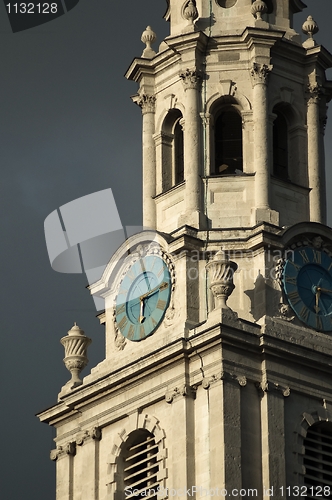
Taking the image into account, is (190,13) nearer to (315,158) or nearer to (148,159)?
(148,159)

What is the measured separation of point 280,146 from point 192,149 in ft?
8.52

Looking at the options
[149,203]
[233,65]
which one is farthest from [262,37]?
[149,203]

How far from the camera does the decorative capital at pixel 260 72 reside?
6512 centimetres

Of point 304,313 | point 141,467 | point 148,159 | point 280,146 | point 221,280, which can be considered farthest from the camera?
point 148,159

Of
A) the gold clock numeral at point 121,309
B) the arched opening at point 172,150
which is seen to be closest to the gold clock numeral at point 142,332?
the gold clock numeral at point 121,309

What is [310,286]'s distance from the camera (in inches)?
2468

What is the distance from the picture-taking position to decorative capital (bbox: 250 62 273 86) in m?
65.1

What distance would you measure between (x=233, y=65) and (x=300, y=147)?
8.58ft

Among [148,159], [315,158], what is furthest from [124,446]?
[315,158]

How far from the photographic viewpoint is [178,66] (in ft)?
216

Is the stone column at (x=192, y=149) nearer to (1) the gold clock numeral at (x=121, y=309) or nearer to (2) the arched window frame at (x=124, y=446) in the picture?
(1) the gold clock numeral at (x=121, y=309)

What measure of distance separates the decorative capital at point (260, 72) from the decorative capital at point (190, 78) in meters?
1.34

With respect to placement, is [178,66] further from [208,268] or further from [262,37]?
[208,268]

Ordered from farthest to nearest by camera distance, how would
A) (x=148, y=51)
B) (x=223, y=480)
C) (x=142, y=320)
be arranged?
(x=148, y=51), (x=142, y=320), (x=223, y=480)
